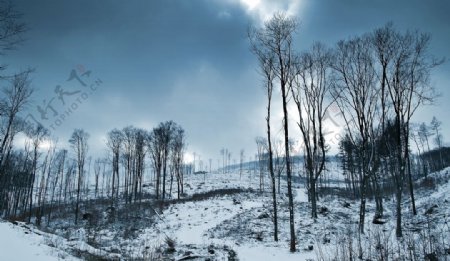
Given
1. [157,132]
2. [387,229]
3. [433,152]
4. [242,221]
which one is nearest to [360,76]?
[387,229]

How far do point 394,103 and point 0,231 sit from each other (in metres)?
18.5

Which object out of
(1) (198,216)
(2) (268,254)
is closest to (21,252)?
(2) (268,254)

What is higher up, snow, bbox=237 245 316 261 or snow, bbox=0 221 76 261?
snow, bbox=0 221 76 261

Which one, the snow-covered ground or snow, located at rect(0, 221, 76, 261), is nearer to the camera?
snow, located at rect(0, 221, 76, 261)

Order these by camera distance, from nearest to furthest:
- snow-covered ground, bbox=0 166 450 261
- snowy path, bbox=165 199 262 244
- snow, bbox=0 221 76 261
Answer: snow, bbox=0 221 76 261, snow-covered ground, bbox=0 166 450 261, snowy path, bbox=165 199 262 244

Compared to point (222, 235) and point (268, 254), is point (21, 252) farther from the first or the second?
point (222, 235)

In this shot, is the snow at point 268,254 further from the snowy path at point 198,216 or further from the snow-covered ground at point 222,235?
the snowy path at point 198,216

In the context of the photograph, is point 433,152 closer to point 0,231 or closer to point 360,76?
point 360,76

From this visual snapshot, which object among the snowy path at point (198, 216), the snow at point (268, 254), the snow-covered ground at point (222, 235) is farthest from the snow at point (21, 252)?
the snowy path at point (198, 216)

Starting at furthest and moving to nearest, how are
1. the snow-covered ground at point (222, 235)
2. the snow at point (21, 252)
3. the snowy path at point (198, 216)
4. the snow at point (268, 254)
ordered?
the snowy path at point (198, 216) → the snow at point (268, 254) → the snow-covered ground at point (222, 235) → the snow at point (21, 252)

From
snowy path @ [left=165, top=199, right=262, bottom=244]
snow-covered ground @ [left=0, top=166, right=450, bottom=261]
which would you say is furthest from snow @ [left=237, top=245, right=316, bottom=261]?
snowy path @ [left=165, top=199, right=262, bottom=244]

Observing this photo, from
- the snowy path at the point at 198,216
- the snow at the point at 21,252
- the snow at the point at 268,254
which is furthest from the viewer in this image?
the snowy path at the point at 198,216

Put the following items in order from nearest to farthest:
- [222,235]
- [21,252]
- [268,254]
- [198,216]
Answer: [21,252], [268,254], [222,235], [198,216]

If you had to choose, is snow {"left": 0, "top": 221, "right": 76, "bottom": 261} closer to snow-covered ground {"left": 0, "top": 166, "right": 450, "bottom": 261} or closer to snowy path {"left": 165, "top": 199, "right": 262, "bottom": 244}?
snow-covered ground {"left": 0, "top": 166, "right": 450, "bottom": 261}
